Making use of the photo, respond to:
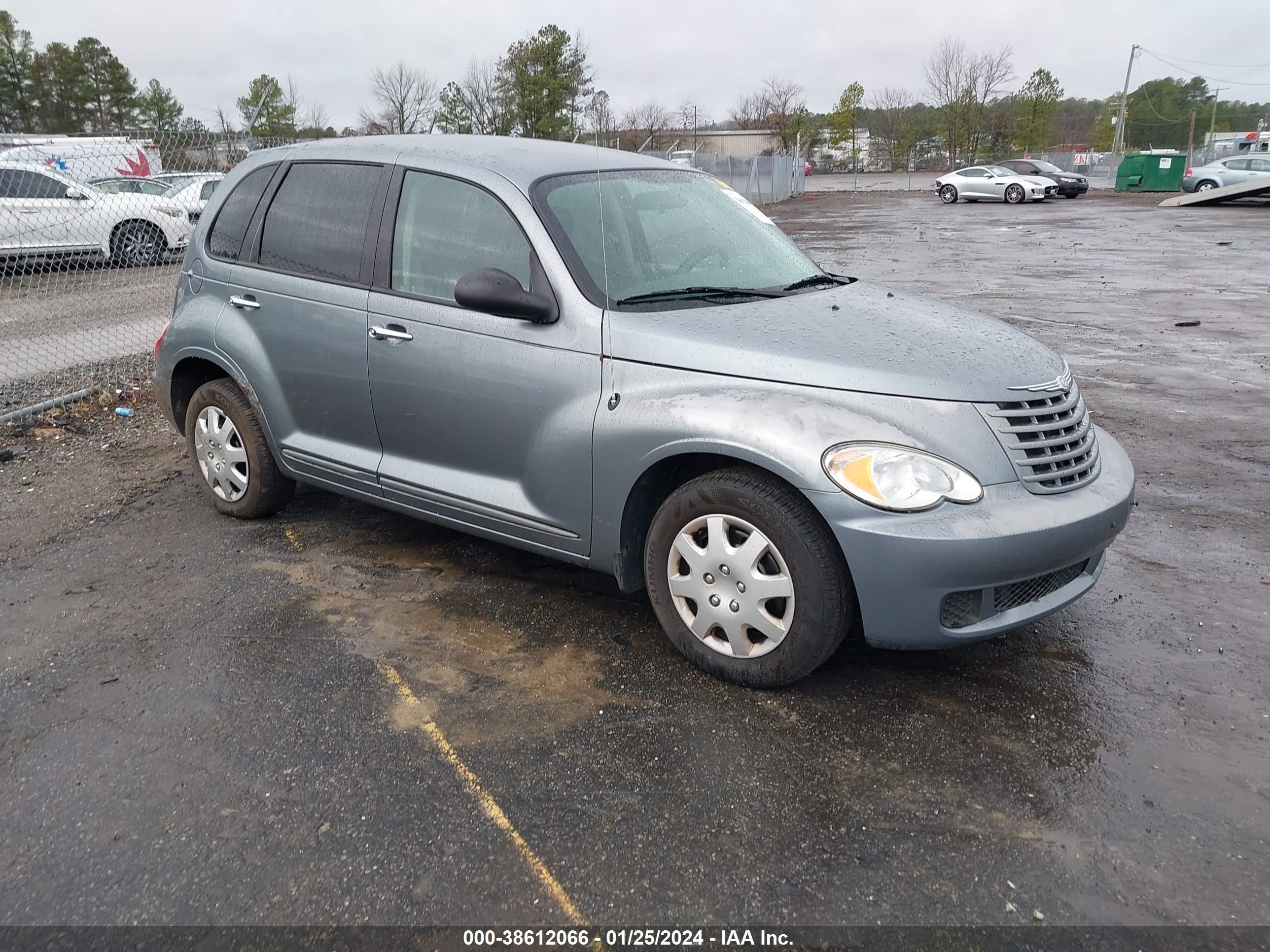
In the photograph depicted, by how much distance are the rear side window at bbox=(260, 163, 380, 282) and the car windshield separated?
0.92 m

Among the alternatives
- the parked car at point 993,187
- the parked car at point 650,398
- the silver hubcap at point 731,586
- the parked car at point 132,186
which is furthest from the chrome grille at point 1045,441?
the parked car at point 993,187

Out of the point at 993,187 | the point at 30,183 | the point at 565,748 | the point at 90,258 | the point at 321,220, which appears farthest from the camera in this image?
the point at 993,187

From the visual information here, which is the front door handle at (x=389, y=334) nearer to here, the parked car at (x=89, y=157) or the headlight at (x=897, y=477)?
the headlight at (x=897, y=477)

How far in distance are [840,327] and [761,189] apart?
3683cm

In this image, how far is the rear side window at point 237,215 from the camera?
4.82 meters

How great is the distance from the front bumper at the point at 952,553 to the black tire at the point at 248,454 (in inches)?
116

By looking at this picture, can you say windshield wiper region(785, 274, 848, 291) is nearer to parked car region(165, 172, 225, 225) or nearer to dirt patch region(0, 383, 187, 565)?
dirt patch region(0, 383, 187, 565)

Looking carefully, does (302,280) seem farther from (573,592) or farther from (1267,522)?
(1267,522)

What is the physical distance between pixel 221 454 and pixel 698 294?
2.68 m

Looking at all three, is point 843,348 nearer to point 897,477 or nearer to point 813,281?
point 897,477

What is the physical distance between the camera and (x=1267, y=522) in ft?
16.1

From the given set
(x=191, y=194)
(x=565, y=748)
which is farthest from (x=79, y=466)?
(x=191, y=194)

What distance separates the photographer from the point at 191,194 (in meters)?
18.1

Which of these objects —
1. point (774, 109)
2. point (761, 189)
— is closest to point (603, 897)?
point (761, 189)
